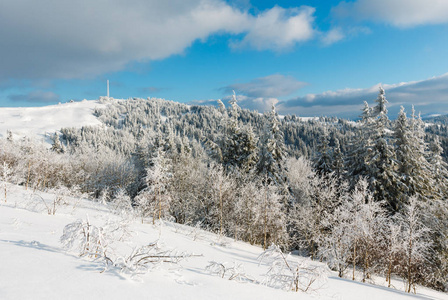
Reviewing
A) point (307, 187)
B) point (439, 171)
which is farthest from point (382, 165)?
point (439, 171)

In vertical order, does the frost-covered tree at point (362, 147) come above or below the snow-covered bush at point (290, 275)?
above

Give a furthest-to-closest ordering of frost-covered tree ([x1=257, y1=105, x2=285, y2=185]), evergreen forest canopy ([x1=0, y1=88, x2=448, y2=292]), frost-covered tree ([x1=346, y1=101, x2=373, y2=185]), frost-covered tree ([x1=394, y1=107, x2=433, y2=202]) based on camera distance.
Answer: frost-covered tree ([x1=257, y1=105, x2=285, y2=185]) → frost-covered tree ([x1=346, y1=101, x2=373, y2=185]) → frost-covered tree ([x1=394, y1=107, x2=433, y2=202]) → evergreen forest canopy ([x1=0, y1=88, x2=448, y2=292])

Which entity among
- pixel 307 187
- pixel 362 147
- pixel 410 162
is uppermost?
pixel 362 147

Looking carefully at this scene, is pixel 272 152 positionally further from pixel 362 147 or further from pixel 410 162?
pixel 410 162

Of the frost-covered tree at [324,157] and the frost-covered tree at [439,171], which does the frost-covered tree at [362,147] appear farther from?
the frost-covered tree at [439,171]

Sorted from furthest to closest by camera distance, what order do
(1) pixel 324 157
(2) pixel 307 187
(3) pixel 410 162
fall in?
(1) pixel 324 157 → (2) pixel 307 187 → (3) pixel 410 162

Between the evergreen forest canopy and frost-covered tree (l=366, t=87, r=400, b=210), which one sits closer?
the evergreen forest canopy

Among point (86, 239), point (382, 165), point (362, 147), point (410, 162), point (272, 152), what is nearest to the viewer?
point (86, 239)

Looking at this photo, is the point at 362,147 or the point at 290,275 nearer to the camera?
the point at 290,275

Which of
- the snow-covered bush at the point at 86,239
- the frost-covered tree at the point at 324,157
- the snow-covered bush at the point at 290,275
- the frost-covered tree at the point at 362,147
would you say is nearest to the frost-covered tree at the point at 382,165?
the frost-covered tree at the point at 362,147

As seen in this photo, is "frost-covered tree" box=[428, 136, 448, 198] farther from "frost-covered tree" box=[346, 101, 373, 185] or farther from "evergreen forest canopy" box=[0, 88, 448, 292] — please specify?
"frost-covered tree" box=[346, 101, 373, 185]

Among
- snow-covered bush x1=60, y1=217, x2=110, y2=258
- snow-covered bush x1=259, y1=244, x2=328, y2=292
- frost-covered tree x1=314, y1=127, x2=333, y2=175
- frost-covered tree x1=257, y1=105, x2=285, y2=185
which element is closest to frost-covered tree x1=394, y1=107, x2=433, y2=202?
frost-covered tree x1=314, y1=127, x2=333, y2=175

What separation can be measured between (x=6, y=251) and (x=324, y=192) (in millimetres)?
23055

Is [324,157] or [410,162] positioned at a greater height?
[324,157]
